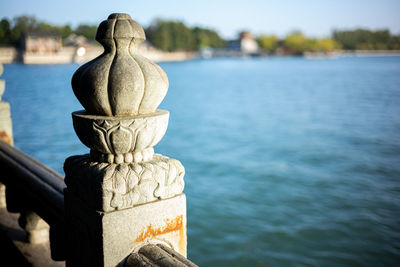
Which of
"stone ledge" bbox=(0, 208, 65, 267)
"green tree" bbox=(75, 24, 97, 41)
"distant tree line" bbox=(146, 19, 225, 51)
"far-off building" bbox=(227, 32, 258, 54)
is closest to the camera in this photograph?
"stone ledge" bbox=(0, 208, 65, 267)

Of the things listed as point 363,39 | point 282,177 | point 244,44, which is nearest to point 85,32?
point 282,177

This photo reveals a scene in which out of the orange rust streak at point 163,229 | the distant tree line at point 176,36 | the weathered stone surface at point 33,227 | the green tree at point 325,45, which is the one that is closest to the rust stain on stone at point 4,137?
the weathered stone surface at point 33,227

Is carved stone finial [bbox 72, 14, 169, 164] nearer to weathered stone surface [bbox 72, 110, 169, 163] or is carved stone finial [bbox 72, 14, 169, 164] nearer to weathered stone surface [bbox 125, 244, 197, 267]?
weathered stone surface [bbox 72, 110, 169, 163]

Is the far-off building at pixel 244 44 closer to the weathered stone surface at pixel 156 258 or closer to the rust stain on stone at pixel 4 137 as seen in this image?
the rust stain on stone at pixel 4 137

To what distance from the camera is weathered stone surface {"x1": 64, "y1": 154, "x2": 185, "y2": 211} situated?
1499 mm

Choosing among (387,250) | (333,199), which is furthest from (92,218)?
(333,199)

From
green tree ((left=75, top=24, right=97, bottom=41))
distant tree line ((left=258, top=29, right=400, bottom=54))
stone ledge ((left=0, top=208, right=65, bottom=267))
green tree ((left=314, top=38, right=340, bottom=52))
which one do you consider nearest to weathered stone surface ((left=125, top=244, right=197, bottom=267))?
stone ledge ((left=0, top=208, right=65, bottom=267))

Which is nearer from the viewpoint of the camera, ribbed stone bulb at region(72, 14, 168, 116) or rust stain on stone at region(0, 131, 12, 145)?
ribbed stone bulb at region(72, 14, 168, 116)

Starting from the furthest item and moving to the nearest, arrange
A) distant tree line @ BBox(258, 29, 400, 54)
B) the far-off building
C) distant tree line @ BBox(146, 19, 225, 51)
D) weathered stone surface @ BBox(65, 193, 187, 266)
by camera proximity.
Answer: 1. distant tree line @ BBox(258, 29, 400, 54)
2. the far-off building
3. distant tree line @ BBox(146, 19, 225, 51)
4. weathered stone surface @ BBox(65, 193, 187, 266)

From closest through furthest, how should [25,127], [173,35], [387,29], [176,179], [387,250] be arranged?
[176,179], [387,250], [25,127], [173,35], [387,29]

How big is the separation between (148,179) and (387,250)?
855cm

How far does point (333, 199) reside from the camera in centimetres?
1088

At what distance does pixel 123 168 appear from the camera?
60.7 inches

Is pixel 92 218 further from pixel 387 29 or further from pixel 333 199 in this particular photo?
pixel 387 29
